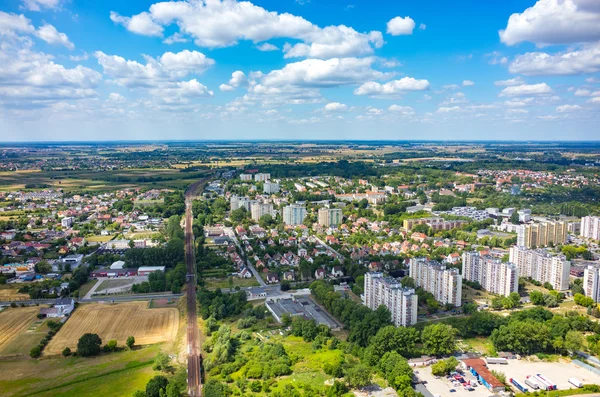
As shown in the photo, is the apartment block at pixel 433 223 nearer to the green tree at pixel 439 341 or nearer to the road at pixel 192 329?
the road at pixel 192 329

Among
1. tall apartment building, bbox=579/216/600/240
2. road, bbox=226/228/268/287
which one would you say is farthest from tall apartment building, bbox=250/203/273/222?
tall apartment building, bbox=579/216/600/240

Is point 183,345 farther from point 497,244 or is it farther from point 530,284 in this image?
point 497,244

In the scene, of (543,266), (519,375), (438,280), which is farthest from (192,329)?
(543,266)

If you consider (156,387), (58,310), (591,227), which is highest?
(591,227)

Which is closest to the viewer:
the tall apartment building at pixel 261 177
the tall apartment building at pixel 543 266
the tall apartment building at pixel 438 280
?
the tall apartment building at pixel 438 280

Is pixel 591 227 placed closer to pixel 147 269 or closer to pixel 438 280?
pixel 438 280

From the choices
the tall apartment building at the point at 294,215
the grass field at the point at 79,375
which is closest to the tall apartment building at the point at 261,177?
the tall apartment building at the point at 294,215
